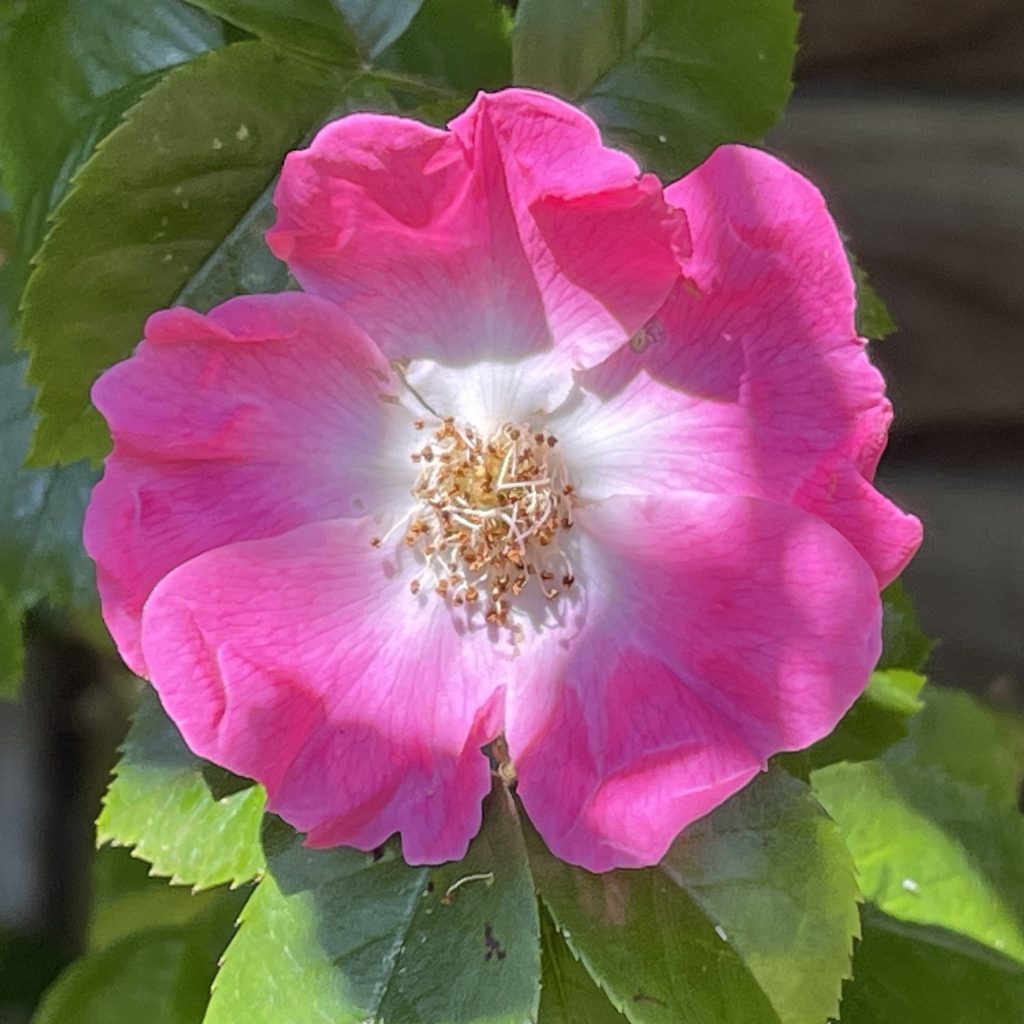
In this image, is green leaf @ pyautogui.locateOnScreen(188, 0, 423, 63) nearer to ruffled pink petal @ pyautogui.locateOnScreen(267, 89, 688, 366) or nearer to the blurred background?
ruffled pink petal @ pyautogui.locateOnScreen(267, 89, 688, 366)

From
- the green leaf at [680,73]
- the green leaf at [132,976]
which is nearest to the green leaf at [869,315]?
the green leaf at [680,73]

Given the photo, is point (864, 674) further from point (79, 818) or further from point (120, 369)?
point (79, 818)

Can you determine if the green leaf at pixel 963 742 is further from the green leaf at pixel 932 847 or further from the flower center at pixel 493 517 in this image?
the flower center at pixel 493 517

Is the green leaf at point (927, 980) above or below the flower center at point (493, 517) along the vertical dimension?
below

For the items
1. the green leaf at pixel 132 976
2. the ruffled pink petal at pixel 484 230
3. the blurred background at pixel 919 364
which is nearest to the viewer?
the ruffled pink petal at pixel 484 230

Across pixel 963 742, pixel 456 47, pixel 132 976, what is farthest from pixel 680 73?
pixel 132 976

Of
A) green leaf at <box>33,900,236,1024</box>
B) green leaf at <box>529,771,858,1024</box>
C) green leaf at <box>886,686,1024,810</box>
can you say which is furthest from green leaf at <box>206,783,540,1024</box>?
green leaf at <box>886,686,1024,810</box>
